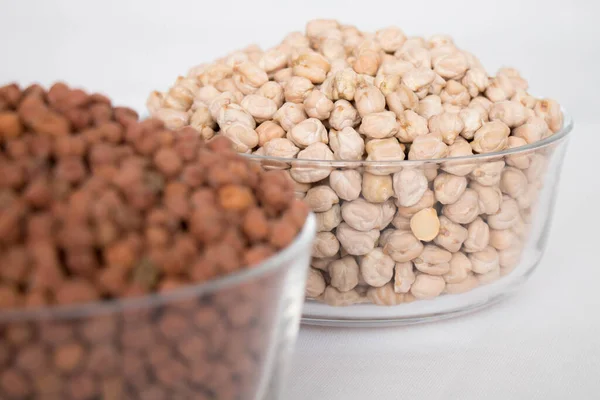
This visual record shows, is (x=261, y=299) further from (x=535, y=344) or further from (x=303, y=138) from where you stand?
(x=535, y=344)

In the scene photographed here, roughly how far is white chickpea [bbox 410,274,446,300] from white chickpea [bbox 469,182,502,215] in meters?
0.09

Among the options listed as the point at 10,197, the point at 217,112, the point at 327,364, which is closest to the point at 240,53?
the point at 217,112

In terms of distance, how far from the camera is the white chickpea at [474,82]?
36.7 inches

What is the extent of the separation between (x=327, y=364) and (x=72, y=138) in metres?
0.39

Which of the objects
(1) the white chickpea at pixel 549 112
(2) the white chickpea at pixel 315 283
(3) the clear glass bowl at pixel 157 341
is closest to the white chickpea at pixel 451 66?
(1) the white chickpea at pixel 549 112

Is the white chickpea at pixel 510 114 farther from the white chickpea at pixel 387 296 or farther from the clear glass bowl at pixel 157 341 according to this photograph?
the clear glass bowl at pixel 157 341

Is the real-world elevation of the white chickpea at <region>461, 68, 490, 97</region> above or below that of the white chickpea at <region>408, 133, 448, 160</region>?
above

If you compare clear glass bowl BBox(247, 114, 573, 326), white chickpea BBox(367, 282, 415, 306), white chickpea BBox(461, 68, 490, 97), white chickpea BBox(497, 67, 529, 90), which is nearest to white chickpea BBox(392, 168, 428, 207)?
clear glass bowl BBox(247, 114, 573, 326)

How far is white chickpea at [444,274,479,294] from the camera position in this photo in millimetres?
853

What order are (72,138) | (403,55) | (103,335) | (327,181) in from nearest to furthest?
(103,335) < (72,138) < (327,181) < (403,55)

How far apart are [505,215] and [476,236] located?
5 cm

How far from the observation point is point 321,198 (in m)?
0.79

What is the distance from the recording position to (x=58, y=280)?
485 millimetres

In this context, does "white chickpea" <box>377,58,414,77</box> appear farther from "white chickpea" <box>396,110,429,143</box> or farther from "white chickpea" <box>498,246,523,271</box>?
"white chickpea" <box>498,246,523,271</box>
